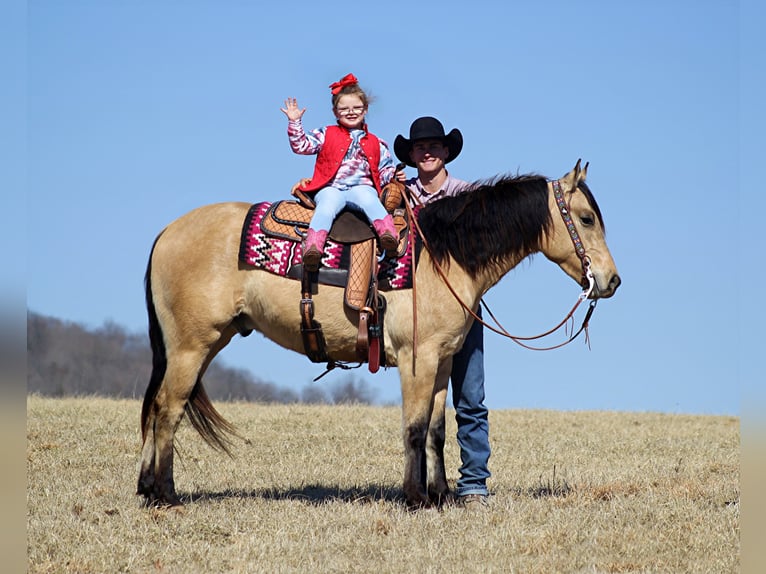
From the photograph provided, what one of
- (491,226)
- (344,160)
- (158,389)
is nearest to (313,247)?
(344,160)

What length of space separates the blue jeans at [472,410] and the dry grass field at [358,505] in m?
0.31

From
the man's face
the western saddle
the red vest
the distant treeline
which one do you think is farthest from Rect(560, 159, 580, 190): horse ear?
the distant treeline

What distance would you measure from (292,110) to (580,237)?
2.40 metres

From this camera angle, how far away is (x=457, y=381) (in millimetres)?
7672

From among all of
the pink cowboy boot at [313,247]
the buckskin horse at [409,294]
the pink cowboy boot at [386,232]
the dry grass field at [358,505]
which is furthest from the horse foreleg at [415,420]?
the pink cowboy boot at [313,247]

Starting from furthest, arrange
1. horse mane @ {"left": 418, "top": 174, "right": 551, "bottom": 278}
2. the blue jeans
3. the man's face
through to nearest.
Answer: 1. the man's face
2. the blue jeans
3. horse mane @ {"left": 418, "top": 174, "right": 551, "bottom": 278}

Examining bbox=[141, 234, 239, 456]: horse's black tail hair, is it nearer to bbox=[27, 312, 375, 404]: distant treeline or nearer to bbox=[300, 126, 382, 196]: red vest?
bbox=[300, 126, 382, 196]: red vest

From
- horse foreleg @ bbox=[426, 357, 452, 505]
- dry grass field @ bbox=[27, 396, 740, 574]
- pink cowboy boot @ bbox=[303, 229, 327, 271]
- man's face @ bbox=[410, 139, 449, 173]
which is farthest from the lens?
man's face @ bbox=[410, 139, 449, 173]

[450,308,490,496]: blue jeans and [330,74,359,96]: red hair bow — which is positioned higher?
[330,74,359,96]: red hair bow

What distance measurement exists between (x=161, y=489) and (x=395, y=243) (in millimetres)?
2577

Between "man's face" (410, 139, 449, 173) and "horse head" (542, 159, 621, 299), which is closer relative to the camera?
"horse head" (542, 159, 621, 299)

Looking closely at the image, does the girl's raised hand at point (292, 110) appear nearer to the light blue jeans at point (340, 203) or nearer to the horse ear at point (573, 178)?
the light blue jeans at point (340, 203)

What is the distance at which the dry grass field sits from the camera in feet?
19.0

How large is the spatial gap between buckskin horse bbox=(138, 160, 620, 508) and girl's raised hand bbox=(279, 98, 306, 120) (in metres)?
0.91
